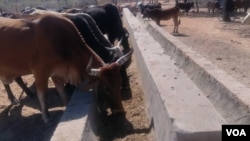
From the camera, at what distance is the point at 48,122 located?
6.12 meters

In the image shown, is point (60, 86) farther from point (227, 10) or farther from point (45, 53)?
point (227, 10)

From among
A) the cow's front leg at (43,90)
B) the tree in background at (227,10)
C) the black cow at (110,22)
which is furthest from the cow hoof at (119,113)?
the tree in background at (227,10)

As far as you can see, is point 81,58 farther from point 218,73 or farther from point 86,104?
point 218,73

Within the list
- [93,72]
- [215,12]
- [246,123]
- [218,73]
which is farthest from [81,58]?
[215,12]

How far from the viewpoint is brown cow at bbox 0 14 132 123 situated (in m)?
6.12

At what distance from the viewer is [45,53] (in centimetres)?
609

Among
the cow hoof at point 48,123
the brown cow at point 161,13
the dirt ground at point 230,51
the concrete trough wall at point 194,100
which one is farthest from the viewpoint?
the brown cow at point 161,13

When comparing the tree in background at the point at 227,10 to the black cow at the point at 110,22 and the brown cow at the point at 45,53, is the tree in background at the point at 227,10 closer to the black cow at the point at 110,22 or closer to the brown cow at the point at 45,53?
the black cow at the point at 110,22

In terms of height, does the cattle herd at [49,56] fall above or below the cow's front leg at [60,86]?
above

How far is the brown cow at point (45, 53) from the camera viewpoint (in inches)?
241

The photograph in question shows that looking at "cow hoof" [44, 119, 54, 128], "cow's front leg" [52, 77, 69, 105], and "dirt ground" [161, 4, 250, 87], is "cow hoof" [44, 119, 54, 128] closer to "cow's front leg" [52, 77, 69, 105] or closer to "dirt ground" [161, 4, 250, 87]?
"cow's front leg" [52, 77, 69, 105]

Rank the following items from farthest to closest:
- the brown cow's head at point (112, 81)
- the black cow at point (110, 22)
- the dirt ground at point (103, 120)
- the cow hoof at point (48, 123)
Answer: the black cow at point (110, 22)
the cow hoof at point (48, 123)
the brown cow's head at point (112, 81)
the dirt ground at point (103, 120)

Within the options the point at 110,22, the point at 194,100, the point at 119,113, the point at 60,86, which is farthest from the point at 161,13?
the point at 194,100

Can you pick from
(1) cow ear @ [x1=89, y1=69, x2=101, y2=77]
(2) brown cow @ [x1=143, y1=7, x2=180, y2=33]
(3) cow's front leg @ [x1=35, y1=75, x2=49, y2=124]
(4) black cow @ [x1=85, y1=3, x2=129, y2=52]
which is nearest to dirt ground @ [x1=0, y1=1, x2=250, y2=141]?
(3) cow's front leg @ [x1=35, y1=75, x2=49, y2=124]
